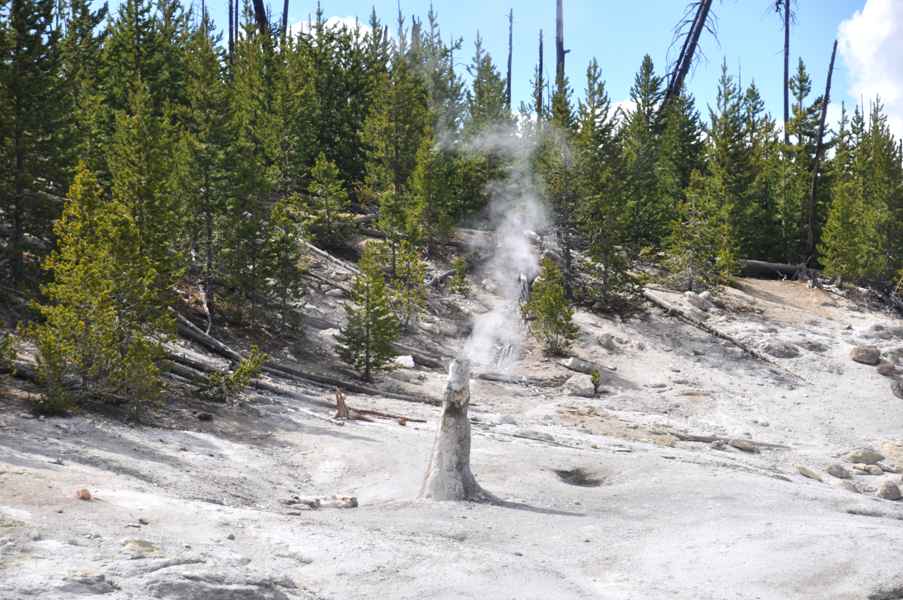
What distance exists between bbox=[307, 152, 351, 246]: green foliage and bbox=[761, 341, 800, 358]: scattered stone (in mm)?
14378

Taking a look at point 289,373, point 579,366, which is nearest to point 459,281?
point 579,366

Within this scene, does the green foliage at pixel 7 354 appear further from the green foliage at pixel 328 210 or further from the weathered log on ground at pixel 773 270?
the weathered log on ground at pixel 773 270

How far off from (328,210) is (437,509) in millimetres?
21456

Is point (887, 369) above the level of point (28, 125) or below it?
below

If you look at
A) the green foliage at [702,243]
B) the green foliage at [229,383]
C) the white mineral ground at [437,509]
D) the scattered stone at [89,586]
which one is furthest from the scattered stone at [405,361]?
the scattered stone at [89,586]

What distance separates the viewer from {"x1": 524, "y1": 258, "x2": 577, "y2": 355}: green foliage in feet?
88.6

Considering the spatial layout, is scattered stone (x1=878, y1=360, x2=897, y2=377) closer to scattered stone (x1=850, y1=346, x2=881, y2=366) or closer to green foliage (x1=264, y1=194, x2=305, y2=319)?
scattered stone (x1=850, y1=346, x2=881, y2=366)

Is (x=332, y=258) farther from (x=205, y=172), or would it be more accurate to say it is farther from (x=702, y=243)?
(x=702, y=243)

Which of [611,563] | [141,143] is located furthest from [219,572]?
[141,143]

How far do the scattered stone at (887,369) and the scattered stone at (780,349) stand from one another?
7.78 feet

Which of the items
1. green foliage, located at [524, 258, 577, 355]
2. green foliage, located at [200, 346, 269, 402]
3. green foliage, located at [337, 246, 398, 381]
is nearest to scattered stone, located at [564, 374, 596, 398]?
green foliage, located at [524, 258, 577, 355]

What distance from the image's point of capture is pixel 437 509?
11398 millimetres

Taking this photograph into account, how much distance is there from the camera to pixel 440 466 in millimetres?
12211

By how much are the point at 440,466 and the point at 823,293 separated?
2737 centimetres
